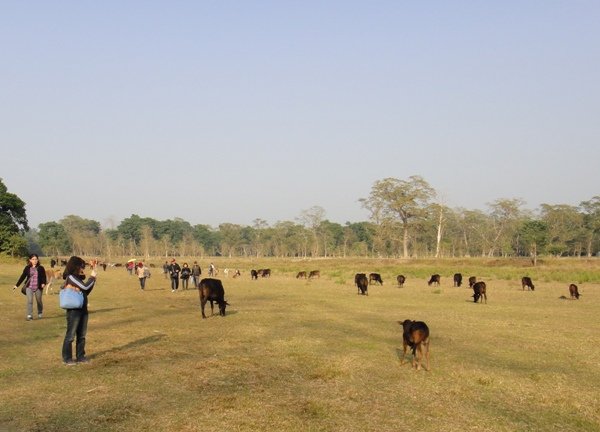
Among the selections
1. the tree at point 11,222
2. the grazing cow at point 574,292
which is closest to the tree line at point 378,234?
the tree at point 11,222

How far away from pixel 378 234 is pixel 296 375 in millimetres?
85891

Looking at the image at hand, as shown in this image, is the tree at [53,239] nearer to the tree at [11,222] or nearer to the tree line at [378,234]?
the tree line at [378,234]

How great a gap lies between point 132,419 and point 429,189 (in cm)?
8985

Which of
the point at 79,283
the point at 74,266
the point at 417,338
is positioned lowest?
the point at 417,338

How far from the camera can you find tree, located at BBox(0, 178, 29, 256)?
204 ft

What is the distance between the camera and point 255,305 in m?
23.9

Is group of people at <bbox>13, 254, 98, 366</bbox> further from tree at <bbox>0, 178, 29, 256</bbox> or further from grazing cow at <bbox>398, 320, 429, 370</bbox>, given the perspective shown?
tree at <bbox>0, 178, 29, 256</bbox>

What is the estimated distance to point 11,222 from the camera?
214 feet

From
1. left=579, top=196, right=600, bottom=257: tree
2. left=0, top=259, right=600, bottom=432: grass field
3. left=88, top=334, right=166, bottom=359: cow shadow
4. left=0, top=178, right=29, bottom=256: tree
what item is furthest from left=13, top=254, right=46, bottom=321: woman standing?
left=579, top=196, right=600, bottom=257: tree

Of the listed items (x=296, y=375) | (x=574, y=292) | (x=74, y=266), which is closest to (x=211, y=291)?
(x=74, y=266)

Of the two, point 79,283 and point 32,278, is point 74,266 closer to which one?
point 79,283

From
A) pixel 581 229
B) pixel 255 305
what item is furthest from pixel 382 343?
pixel 581 229

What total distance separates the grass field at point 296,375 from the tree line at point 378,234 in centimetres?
5679

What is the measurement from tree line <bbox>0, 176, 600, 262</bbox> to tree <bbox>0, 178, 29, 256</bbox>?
119mm
